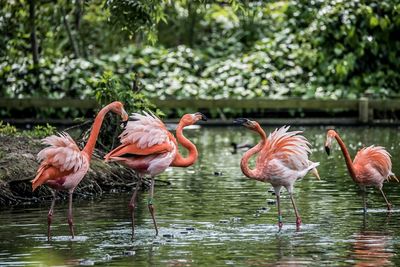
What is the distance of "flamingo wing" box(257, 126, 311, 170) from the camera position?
12.0 metres

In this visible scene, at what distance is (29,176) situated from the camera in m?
13.9

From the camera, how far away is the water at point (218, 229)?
386 inches

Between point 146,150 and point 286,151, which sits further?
point 286,151

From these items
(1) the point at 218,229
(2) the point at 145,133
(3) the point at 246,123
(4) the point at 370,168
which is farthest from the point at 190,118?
(4) the point at 370,168

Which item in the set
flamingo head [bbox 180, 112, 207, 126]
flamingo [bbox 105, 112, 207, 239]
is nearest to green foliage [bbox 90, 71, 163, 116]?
flamingo head [bbox 180, 112, 207, 126]

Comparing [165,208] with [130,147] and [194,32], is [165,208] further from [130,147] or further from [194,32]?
[194,32]

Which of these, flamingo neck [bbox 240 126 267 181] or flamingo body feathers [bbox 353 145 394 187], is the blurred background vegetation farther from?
flamingo neck [bbox 240 126 267 181]

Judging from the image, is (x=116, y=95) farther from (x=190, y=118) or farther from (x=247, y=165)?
(x=247, y=165)

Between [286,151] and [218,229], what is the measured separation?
49.2 inches

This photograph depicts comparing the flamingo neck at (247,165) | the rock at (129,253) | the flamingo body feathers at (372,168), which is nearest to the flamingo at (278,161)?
the flamingo neck at (247,165)

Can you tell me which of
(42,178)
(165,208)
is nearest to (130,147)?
(42,178)

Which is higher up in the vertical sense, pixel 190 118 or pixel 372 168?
pixel 190 118

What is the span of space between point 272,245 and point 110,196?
181 inches

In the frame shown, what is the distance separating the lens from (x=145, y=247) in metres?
10.5
